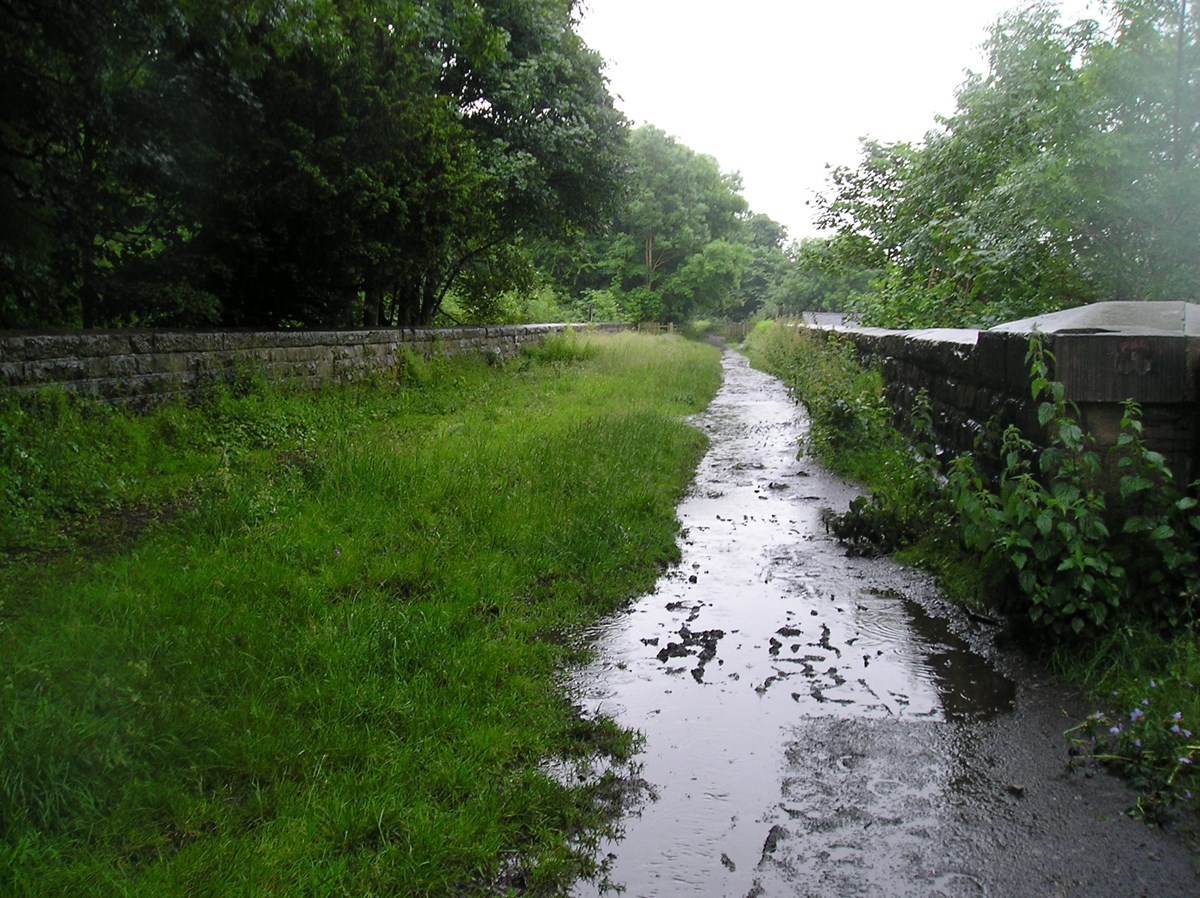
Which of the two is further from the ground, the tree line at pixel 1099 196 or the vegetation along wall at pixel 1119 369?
the tree line at pixel 1099 196

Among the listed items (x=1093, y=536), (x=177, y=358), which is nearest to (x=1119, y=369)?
(x=1093, y=536)

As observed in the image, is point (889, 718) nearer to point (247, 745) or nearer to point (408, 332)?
point (247, 745)

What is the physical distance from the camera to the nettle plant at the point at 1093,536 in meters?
3.39

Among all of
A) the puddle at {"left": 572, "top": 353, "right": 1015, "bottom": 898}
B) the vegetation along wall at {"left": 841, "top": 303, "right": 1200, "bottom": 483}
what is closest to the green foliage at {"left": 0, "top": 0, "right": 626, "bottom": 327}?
the puddle at {"left": 572, "top": 353, "right": 1015, "bottom": 898}

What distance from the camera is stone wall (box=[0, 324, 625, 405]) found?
6.44m

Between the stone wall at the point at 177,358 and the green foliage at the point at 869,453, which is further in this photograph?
the stone wall at the point at 177,358

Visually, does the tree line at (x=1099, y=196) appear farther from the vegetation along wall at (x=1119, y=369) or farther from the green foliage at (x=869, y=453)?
the vegetation along wall at (x=1119, y=369)

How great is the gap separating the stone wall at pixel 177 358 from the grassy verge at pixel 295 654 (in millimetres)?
326

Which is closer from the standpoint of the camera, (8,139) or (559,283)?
(8,139)

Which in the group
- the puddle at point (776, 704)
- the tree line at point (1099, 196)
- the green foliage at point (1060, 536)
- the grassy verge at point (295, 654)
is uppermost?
the tree line at point (1099, 196)

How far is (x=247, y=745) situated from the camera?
2.79 metres

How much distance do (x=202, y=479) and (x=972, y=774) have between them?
523 centimetres

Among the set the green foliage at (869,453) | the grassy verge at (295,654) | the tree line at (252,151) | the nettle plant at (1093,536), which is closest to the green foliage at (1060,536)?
the nettle plant at (1093,536)

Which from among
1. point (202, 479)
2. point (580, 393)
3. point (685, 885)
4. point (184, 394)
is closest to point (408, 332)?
point (580, 393)
